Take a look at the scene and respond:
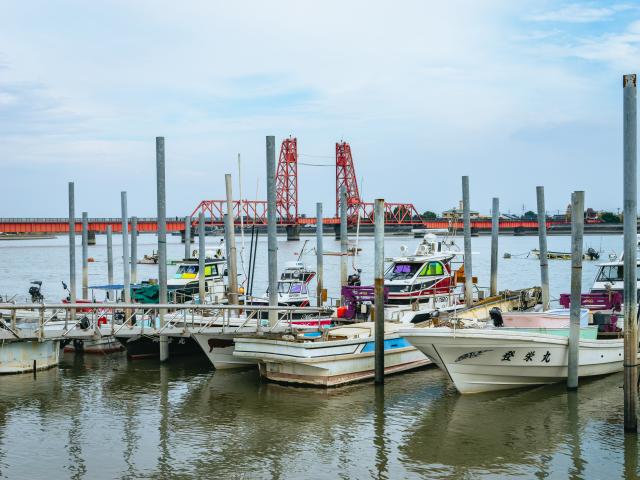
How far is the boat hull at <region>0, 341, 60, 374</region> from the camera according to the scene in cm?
2181

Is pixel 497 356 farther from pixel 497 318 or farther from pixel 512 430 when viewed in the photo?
pixel 512 430

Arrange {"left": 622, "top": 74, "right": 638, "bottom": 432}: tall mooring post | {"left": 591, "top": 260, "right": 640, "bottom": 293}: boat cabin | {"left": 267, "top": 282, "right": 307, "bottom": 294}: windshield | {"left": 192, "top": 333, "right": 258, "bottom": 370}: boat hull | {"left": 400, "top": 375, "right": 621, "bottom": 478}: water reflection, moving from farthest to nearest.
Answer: {"left": 267, "top": 282, "right": 307, "bottom": 294}: windshield < {"left": 591, "top": 260, "right": 640, "bottom": 293}: boat cabin < {"left": 192, "top": 333, "right": 258, "bottom": 370}: boat hull < {"left": 622, "top": 74, "right": 638, "bottom": 432}: tall mooring post < {"left": 400, "top": 375, "right": 621, "bottom": 478}: water reflection

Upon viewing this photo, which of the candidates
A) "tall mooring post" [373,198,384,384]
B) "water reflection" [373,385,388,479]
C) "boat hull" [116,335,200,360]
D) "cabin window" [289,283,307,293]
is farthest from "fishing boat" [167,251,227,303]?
"water reflection" [373,385,388,479]

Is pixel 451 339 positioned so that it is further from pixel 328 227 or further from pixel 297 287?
pixel 328 227

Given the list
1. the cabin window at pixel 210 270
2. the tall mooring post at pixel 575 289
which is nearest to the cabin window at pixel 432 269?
the tall mooring post at pixel 575 289

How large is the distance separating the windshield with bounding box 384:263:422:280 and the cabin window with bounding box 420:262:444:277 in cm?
24

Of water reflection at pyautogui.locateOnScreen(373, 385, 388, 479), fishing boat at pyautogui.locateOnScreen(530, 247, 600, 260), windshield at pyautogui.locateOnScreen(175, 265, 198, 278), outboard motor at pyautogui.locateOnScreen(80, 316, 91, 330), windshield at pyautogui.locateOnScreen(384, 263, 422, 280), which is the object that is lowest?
water reflection at pyautogui.locateOnScreen(373, 385, 388, 479)

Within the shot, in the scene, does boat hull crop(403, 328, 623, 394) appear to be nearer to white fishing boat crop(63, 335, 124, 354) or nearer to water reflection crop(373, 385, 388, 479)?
water reflection crop(373, 385, 388, 479)

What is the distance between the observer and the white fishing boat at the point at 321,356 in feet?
65.1

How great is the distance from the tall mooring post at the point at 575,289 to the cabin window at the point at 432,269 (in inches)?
342

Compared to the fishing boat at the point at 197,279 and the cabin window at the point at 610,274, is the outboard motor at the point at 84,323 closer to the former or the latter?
the fishing boat at the point at 197,279

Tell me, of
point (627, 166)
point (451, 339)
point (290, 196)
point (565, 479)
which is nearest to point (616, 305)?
point (451, 339)

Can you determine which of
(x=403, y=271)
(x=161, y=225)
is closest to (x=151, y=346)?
(x=161, y=225)

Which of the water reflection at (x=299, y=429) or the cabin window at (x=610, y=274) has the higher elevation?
the cabin window at (x=610, y=274)
